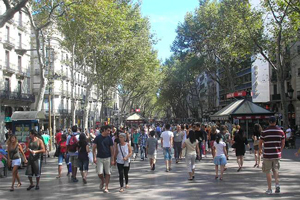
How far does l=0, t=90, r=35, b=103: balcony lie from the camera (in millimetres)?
32706

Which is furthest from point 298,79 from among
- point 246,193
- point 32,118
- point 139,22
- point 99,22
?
point 246,193

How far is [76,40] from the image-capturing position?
932 inches

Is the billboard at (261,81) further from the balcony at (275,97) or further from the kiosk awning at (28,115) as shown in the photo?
the kiosk awning at (28,115)

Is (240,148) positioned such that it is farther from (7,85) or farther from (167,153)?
(7,85)

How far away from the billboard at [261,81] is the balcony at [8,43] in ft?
99.5

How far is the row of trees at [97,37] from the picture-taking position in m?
17.2

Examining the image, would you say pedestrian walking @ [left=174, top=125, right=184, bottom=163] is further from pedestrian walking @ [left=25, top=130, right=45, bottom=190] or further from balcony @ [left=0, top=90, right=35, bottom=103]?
balcony @ [left=0, top=90, right=35, bottom=103]

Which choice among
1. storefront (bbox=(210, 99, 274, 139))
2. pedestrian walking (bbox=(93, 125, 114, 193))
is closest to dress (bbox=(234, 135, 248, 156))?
pedestrian walking (bbox=(93, 125, 114, 193))

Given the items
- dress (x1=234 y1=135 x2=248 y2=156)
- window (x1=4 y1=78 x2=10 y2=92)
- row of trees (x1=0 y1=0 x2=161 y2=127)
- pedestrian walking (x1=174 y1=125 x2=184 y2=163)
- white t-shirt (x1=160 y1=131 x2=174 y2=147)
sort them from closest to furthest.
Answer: dress (x1=234 y1=135 x2=248 y2=156), white t-shirt (x1=160 y1=131 x2=174 y2=147), pedestrian walking (x1=174 y1=125 x2=184 y2=163), row of trees (x1=0 y1=0 x2=161 y2=127), window (x1=4 y1=78 x2=10 y2=92)

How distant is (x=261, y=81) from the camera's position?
47312mm

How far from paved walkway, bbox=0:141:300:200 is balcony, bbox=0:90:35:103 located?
908 inches

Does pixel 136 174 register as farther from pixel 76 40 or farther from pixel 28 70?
pixel 28 70

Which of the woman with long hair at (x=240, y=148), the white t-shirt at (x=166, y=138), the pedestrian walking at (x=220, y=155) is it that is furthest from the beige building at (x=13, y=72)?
the pedestrian walking at (x=220, y=155)

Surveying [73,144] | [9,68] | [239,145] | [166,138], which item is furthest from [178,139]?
[9,68]
